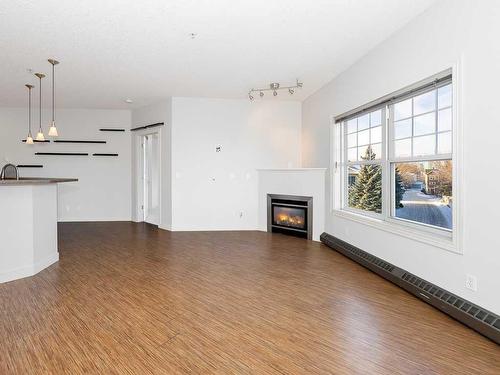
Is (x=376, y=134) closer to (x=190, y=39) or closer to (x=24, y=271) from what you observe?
(x=190, y=39)

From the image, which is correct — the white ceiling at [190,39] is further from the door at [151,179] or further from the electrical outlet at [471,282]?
the electrical outlet at [471,282]

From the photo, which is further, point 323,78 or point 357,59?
point 323,78

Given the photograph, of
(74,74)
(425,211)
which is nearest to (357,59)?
(425,211)

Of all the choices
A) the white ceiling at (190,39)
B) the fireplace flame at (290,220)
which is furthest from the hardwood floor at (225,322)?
the white ceiling at (190,39)

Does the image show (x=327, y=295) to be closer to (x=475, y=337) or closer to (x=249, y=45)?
(x=475, y=337)

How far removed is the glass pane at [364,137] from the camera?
4668 millimetres

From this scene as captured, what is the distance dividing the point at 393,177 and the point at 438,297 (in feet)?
5.17

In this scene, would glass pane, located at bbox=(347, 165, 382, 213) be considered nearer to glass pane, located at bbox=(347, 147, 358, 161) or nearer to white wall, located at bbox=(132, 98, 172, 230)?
glass pane, located at bbox=(347, 147, 358, 161)

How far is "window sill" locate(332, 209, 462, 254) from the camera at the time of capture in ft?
9.41

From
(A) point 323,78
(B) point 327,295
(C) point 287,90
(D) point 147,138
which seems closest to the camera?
(B) point 327,295

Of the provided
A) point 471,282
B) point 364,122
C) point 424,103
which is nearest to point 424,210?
point 471,282

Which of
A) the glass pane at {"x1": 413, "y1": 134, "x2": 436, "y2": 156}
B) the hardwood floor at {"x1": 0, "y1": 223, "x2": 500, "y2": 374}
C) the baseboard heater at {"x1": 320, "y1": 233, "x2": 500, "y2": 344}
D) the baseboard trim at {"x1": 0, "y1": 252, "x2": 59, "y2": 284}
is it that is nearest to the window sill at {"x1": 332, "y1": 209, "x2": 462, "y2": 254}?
the baseboard heater at {"x1": 320, "y1": 233, "x2": 500, "y2": 344}

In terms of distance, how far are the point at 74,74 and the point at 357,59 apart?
4243 millimetres

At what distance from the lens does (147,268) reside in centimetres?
420
